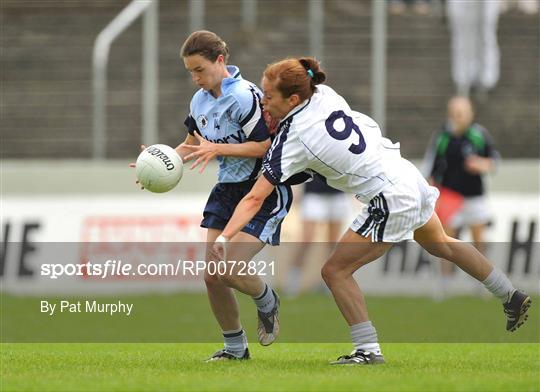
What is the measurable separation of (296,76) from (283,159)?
19.2 inches

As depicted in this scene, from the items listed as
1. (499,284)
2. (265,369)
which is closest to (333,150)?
(265,369)

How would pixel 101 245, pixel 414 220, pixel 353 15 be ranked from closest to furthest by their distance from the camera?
pixel 414 220, pixel 101 245, pixel 353 15

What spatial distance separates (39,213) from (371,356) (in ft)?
27.5

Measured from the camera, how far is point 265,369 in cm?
780

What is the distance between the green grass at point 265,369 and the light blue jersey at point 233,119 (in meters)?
1.22

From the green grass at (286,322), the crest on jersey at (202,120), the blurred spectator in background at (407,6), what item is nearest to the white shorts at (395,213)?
the crest on jersey at (202,120)

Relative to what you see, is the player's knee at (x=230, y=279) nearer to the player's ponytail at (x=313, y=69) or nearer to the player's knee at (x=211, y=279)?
the player's knee at (x=211, y=279)

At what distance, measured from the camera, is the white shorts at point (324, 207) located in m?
15.7

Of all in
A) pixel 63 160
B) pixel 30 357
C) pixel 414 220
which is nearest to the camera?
pixel 414 220

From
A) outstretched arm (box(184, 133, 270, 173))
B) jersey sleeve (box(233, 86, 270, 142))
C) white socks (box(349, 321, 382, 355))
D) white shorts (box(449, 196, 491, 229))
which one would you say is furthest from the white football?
white shorts (box(449, 196, 491, 229))

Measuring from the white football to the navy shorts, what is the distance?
0.35 meters

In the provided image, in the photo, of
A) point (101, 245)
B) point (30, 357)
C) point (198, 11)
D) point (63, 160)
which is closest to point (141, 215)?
point (101, 245)

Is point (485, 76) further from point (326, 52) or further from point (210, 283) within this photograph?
point (210, 283)

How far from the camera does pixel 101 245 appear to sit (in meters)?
15.2
